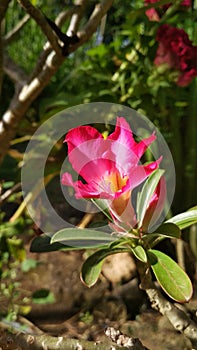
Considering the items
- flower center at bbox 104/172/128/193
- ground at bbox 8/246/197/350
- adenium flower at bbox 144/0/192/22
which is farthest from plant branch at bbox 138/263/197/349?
adenium flower at bbox 144/0/192/22

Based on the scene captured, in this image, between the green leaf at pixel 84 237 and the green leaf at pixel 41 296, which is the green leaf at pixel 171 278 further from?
the green leaf at pixel 41 296

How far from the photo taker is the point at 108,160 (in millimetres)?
611

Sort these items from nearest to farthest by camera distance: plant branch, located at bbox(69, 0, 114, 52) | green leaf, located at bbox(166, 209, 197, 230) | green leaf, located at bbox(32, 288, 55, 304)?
green leaf, located at bbox(166, 209, 197, 230), plant branch, located at bbox(69, 0, 114, 52), green leaf, located at bbox(32, 288, 55, 304)

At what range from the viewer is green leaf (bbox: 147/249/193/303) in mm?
642

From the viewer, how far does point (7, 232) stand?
143cm

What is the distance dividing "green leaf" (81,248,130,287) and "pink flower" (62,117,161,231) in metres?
0.11

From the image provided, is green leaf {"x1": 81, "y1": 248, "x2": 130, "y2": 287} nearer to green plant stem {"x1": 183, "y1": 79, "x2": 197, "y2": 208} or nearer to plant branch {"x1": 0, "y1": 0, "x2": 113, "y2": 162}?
plant branch {"x1": 0, "y1": 0, "x2": 113, "y2": 162}

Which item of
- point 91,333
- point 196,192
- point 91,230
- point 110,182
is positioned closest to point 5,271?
point 91,333

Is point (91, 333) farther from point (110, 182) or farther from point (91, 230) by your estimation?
point (110, 182)

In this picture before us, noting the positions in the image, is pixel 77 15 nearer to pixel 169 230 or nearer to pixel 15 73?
pixel 15 73

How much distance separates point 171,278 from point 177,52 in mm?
1045

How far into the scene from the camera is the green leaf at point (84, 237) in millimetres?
701

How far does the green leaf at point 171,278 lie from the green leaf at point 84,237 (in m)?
0.06

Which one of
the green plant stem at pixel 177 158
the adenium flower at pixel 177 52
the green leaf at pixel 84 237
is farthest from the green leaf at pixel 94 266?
the green plant stem at pixel 177 158
